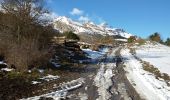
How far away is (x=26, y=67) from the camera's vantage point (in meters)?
22.4

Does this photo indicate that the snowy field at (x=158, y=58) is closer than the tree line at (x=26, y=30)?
No

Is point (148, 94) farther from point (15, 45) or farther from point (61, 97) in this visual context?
point (15, 45)

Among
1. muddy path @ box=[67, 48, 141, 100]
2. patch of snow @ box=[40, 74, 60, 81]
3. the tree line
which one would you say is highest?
the tree line

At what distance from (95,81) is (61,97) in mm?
5767

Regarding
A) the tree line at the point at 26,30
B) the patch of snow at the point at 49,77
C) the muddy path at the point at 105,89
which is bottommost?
the muddy path at the point at 105,89

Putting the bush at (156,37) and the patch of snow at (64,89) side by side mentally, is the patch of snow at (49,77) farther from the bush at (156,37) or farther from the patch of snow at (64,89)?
the bush at (156,37)

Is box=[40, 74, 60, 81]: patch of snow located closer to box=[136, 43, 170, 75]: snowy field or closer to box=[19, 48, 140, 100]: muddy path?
box=[19, 48, 140, 100]: muddy path

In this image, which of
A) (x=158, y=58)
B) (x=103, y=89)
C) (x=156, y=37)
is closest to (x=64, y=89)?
(x=103, y=89)

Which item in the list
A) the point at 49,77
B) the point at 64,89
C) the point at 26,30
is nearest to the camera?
the point at 64,89

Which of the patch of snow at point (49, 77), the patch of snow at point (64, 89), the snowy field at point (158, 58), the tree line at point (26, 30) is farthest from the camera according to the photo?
the snowy field at point (158, 58)

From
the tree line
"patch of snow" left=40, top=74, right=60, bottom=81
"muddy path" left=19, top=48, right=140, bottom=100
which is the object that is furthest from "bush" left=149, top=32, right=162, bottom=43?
"patch of snow" left=40, top=74, right=60, bottom=81

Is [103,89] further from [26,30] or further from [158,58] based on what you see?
[158,58]

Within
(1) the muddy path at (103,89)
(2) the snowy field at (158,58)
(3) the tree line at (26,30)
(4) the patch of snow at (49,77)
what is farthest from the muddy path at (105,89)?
(2) the snowy field at (158,58)

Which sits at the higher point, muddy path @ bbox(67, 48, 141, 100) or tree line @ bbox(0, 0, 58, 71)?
tree line @ bbox(0, 0, 58, 71)
